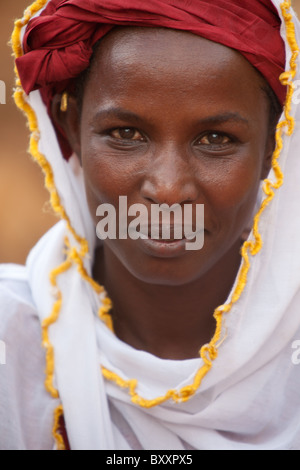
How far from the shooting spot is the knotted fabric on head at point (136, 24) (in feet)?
6.45

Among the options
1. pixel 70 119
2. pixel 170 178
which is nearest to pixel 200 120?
pixel 170 178

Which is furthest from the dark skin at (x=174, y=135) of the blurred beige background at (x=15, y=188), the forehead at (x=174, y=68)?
the blurred beige background at (x=15, y=188)

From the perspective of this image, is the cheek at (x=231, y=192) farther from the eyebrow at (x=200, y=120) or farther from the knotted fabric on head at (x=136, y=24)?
the knotted fabric on head at (x=136, y=24)

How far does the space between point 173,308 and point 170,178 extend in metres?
0.59

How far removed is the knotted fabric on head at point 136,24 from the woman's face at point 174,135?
0.03m

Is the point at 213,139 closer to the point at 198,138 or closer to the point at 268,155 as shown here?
the point at 198,138

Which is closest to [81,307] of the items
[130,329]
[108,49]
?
[130,329]

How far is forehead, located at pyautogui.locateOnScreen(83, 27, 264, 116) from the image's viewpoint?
1.94 m

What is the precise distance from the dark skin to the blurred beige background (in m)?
3.74

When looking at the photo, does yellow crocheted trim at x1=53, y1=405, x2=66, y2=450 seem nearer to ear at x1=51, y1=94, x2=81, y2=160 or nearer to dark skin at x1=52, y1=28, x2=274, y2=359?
dark skin at x1=52, y1=28, x2=274, y2=359

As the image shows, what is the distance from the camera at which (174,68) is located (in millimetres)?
1938

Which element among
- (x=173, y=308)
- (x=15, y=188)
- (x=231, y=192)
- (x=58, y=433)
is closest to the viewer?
(x=231, y=192)

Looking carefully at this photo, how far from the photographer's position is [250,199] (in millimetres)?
2115
